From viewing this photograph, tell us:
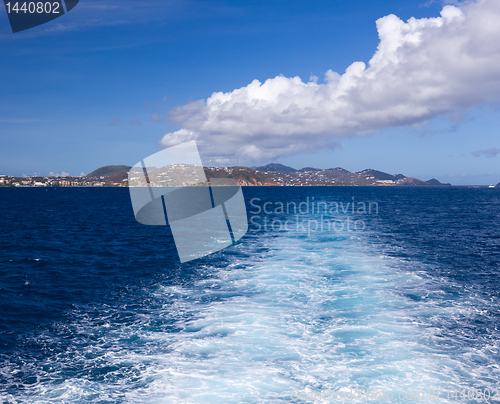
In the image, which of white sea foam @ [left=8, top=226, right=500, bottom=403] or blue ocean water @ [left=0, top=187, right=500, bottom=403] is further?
blue ocean water @ [left=0, top=187, right=500, bottom=403]

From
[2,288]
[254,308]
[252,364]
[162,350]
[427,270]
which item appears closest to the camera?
[252,364]

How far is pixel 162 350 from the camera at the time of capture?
39.4 feet

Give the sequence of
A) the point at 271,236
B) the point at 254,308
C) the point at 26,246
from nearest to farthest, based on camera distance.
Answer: the point at 254,308 < the point at 26,246 < the point at 271,236

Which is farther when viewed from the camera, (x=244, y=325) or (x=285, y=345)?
(x=244, y=325)

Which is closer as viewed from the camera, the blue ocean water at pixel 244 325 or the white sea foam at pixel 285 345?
the white sea foam at pixel 285 345

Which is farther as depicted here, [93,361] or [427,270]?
[427,270]

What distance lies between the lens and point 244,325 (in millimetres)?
14148

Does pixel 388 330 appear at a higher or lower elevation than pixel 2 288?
lower

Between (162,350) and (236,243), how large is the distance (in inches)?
943

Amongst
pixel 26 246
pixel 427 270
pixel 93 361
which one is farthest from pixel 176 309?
pixel 26 246

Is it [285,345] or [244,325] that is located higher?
Result: [244,325]

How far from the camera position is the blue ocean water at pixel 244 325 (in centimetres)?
990

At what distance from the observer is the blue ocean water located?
32.5ft

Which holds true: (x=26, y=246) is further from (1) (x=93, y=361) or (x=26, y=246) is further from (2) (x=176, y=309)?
(1) (x=93, y=361)
